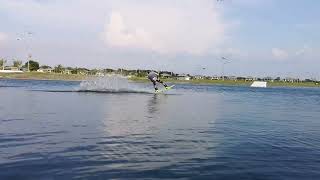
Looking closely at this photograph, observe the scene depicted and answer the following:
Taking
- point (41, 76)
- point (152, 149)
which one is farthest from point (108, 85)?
point (41, 76)

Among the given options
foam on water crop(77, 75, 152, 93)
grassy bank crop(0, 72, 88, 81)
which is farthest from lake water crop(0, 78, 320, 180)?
grassy bank crop(0, 72, 88, 81)

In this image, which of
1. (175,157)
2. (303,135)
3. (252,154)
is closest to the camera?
(175,157)

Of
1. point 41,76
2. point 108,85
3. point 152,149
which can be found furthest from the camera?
point 41,76

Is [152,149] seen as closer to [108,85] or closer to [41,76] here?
[108,85]

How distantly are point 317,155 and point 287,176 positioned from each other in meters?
3.50

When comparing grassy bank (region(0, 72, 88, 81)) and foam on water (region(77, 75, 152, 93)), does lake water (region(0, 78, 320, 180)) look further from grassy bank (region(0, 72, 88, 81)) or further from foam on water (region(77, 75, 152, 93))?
grassy bank (region(0, 72, 88, 81))

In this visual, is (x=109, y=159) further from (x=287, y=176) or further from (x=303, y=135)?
(x=303, y=135)

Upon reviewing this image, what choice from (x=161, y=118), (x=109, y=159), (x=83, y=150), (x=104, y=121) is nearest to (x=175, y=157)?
(x=109, y=159)

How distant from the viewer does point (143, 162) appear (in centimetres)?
1202

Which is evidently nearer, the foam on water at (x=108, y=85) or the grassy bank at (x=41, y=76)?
the foam on water at (x=108, y=85)

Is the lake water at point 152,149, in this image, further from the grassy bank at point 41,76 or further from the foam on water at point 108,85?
the grassy bank at point 41,76

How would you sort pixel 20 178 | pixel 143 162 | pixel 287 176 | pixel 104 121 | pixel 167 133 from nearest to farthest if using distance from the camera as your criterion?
pixel 20 178
pixel 287 176
pixel 143 162
pixel 167 133
pixel 104 121

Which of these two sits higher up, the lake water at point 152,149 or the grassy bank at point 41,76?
the grassy bank at point 41,76

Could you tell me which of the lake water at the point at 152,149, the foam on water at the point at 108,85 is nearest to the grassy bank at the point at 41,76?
the foam on water at the point at 108,85
